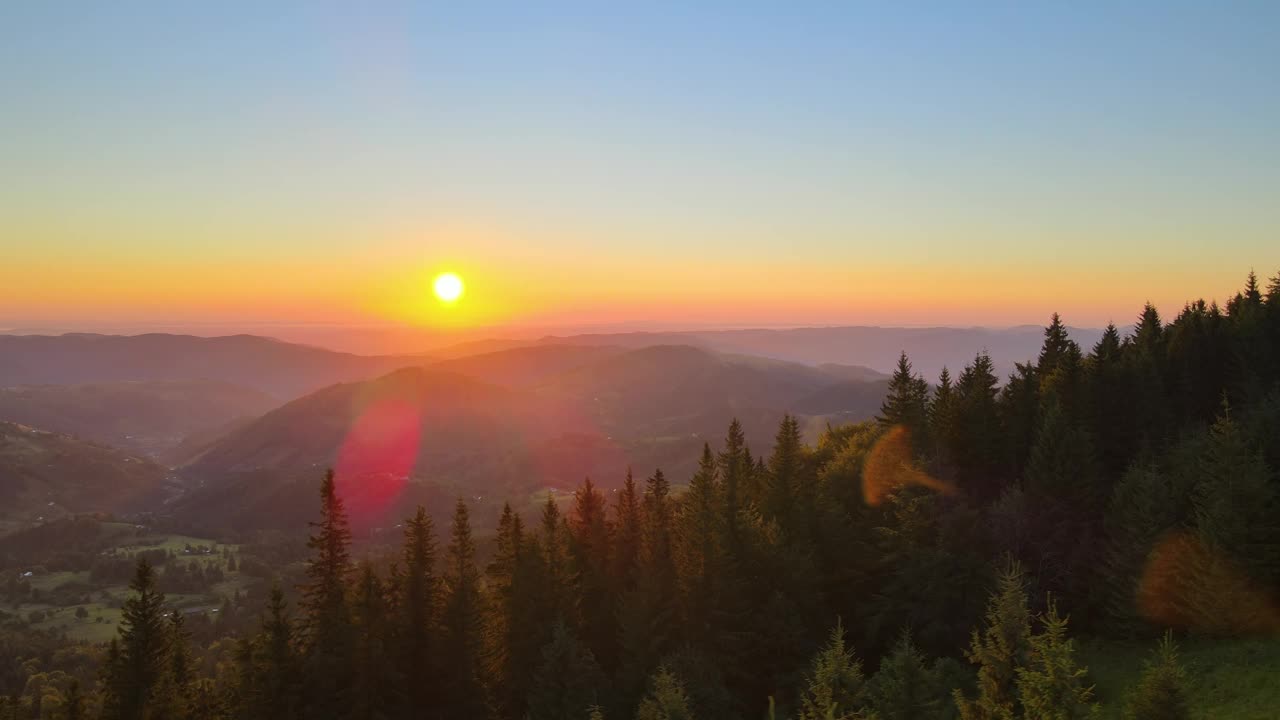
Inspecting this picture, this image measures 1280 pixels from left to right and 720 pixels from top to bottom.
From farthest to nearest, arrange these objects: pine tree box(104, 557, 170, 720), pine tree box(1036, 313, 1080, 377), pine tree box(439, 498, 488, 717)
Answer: pine tree box(1036, 313, 1080, 377) < pine tree box(439, 498, 488, 717) < pine tree box(104, 557, 170, 720)

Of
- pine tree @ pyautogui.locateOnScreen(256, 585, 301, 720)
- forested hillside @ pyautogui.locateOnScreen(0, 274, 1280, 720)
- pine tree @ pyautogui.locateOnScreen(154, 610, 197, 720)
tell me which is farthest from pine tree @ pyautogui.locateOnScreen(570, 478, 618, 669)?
pine tree @ pyautogui.locateOnScreen(154, 610, 197, 720)

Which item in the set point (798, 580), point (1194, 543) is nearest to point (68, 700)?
point (798, 580)

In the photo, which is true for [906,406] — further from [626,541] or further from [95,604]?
[95,604]

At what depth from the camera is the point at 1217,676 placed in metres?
29.4

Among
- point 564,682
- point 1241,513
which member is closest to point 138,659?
point 564,682

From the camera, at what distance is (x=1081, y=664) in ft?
117

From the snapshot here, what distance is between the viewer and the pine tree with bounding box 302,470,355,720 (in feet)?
146

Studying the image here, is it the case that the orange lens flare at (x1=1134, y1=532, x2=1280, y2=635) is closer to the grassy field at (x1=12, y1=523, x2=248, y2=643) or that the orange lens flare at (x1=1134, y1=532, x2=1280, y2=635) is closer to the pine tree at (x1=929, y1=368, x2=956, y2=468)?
the pine tree at (x1=929, y1=368, x2=956, y2=468)

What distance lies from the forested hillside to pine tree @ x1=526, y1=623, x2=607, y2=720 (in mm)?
134

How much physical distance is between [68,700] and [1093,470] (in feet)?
230

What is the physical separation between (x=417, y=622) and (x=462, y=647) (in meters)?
3.64

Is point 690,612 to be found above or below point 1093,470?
below

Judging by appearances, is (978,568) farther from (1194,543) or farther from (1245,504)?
(1245,504)

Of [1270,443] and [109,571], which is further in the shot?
[109,571]
